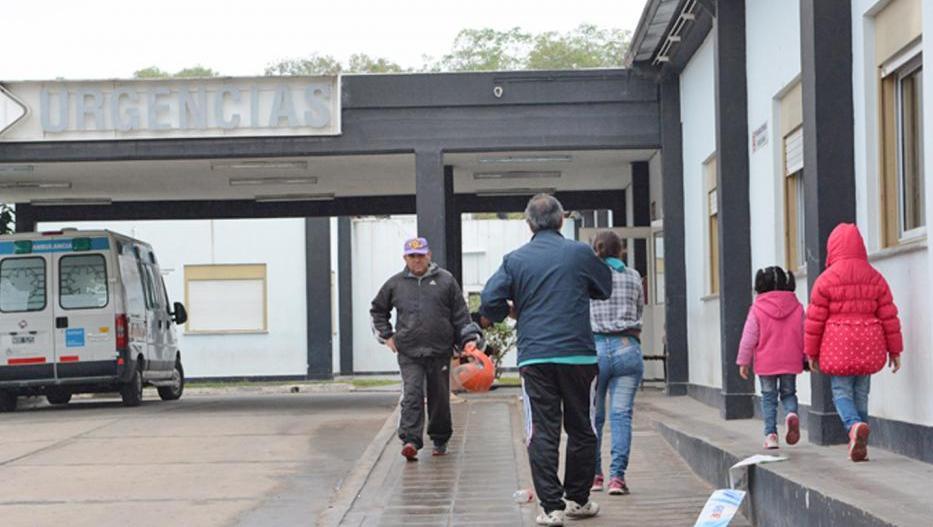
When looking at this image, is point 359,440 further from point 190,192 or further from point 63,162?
point 190,192

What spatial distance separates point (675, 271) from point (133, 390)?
8118 mm

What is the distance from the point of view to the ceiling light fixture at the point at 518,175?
24.9m

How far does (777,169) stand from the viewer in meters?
13.8

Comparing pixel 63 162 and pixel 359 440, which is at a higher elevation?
pixel 63 162

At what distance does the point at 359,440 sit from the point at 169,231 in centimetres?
2813

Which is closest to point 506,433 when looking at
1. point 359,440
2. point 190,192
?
point 359,440

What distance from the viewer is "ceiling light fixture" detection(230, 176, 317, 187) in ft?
79.7

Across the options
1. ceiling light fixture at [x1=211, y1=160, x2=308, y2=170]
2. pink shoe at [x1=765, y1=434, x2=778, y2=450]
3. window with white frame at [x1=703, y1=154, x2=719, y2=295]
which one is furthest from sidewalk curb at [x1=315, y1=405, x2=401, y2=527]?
ceiling light fixture at [x1=211, y1=160, x2=308, y2=170]

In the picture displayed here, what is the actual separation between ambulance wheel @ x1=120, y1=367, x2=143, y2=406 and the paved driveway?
1.43 metres

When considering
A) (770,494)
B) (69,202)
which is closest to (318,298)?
(69,202)

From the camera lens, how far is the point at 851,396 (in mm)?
8836

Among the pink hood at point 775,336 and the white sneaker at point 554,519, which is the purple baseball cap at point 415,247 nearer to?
the pink hood at point 775,336

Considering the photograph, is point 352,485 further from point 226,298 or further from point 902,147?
point 226,298

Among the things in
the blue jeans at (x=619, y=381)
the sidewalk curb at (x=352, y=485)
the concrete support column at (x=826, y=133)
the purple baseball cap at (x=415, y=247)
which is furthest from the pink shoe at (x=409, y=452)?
the concrete support column at (x=826, y=133)
